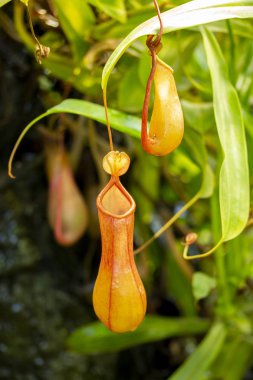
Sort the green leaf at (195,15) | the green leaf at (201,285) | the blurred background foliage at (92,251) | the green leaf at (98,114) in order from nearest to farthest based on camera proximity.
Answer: the green leaf at (195,15)
the green leaf at (98,114)
the green leaf at (201,285)
the blurred background foliage at (92,251)

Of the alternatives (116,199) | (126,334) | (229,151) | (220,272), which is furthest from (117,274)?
(126,334)

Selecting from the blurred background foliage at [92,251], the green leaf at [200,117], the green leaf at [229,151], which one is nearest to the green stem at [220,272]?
the blurred background foliage at [92,251]

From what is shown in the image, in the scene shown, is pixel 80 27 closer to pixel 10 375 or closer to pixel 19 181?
pixel 19 181

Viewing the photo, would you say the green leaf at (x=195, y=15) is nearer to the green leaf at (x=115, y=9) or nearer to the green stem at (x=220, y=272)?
the green leaf at (x=115, y=9)

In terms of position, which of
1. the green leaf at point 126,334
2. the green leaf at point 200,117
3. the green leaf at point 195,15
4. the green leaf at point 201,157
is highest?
the green leaf at point 195,15

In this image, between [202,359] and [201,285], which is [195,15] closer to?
[201,285]

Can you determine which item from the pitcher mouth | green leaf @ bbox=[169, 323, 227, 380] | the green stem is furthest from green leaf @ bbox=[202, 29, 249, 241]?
green leaf @ bbox=[169, 323, 227, 380]
